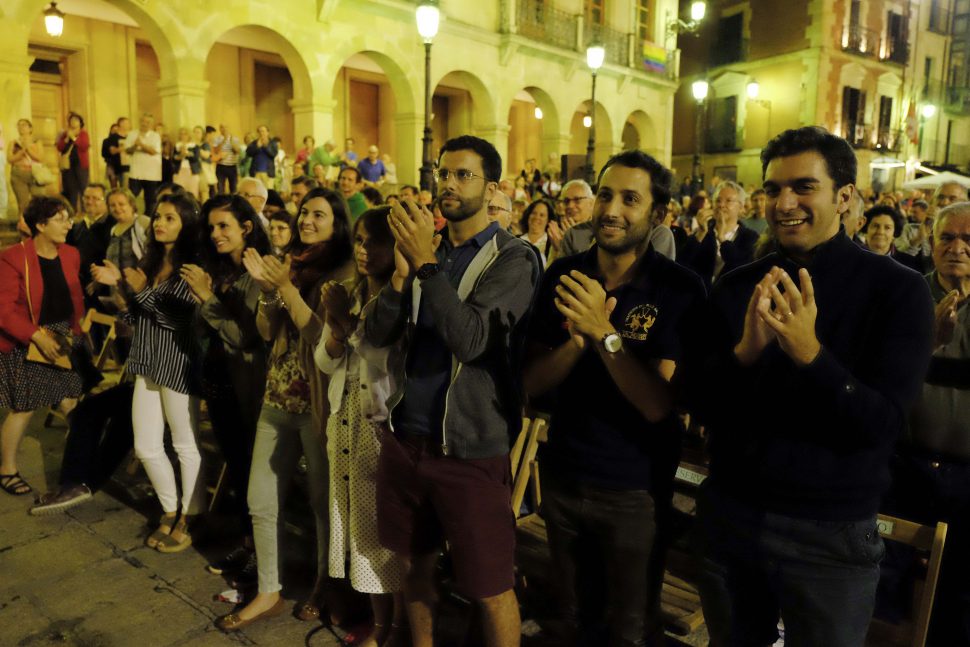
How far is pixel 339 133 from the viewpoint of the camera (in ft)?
66.5

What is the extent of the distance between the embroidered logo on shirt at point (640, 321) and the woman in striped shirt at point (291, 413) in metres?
1.53

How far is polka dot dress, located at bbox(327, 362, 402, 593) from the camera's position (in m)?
2.90

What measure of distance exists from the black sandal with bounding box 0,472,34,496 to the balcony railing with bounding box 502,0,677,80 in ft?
52.8

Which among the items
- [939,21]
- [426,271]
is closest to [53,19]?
[426,271]

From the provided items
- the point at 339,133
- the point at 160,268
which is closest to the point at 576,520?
the point at 160,268

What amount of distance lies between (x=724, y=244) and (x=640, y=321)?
3.95 metres

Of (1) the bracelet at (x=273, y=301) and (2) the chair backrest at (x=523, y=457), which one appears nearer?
(1) the bracelet at (x=273, y=301)

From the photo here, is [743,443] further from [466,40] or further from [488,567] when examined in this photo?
[466,40]

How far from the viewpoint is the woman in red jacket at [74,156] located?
11.4 metres

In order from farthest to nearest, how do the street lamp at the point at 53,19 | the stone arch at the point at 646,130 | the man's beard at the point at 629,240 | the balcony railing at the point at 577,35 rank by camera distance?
1. the stone arch at the point at 646,130
2. the balcony railing at the point at 577,35
3. the street lamp at the point at 53,19
4. the man's beard at the point at 629,240

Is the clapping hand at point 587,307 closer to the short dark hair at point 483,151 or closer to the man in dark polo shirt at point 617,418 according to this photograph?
the man in dark polo shirt at point 617,418

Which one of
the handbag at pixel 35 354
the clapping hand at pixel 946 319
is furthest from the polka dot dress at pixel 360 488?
the handbag at pixel 35 354

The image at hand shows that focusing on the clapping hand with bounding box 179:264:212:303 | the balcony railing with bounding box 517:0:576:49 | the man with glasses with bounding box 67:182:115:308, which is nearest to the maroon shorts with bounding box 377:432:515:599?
the clapping hand with bounding box 179:264:212:303

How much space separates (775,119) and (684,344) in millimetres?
31506
